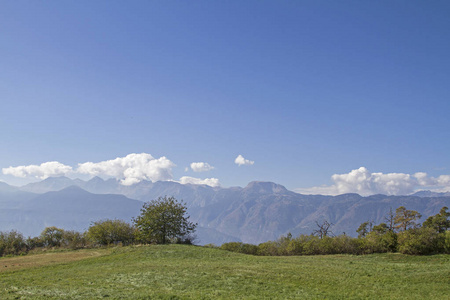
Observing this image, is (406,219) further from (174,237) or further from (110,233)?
(110,233)

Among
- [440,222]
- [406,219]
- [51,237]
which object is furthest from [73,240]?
[440,222]

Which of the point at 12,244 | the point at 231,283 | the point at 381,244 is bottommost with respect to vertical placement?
the point at 381,244

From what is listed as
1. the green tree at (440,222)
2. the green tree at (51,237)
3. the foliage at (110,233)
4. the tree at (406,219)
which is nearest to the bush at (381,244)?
the green tree at (440,222)

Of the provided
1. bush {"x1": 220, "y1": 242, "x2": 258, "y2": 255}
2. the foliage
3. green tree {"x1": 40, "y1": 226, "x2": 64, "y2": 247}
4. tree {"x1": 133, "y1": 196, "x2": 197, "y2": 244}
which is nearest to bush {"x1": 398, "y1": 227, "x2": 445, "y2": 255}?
bush {"x1": 220, "y1": 242, "x2": 258, "y2": 255}

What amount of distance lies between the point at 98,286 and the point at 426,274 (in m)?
28.7

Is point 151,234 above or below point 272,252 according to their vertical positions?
above

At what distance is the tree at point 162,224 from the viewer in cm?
6322

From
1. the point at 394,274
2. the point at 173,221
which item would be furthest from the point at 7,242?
the point at 394,274

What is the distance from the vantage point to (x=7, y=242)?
2248 inches

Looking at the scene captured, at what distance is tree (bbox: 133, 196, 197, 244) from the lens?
6322 cm

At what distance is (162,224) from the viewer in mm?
63969

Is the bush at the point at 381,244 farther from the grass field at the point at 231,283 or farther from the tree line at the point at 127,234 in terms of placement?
the tree line at the point at 127,234

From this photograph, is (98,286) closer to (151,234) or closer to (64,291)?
(64,291)

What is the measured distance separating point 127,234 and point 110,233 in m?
3.99
